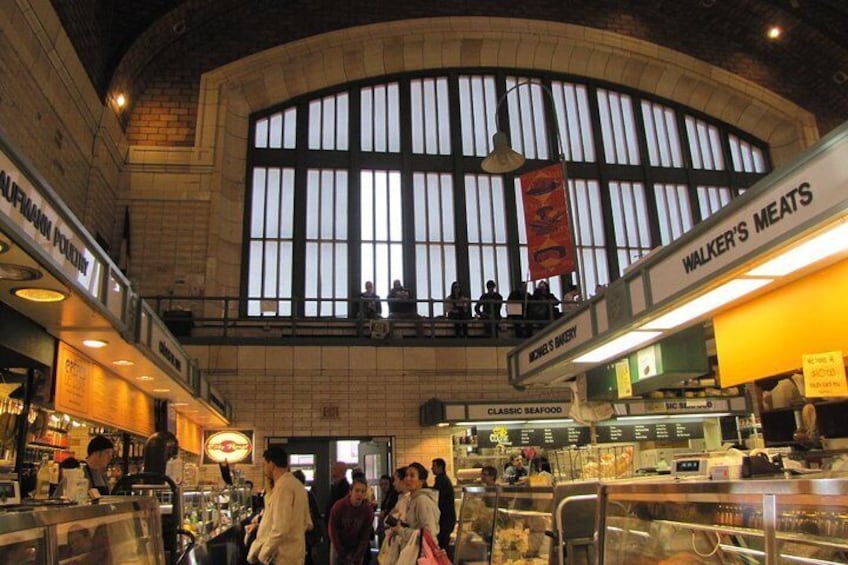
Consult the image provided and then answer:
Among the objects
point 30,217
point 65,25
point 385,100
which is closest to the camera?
point 30,217

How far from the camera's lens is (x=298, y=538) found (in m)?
5.59

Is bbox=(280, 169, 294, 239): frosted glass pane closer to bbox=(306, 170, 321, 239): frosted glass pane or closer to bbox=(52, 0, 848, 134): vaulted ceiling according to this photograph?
bbox=(306, 170, 321, 239): frosted glass pane

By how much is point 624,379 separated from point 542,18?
15.2 metres

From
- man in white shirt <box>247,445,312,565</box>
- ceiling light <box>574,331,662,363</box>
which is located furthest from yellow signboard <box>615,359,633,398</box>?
man in white shirt <box>247,445,312,565</box>

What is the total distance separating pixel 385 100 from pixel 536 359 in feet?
42.8

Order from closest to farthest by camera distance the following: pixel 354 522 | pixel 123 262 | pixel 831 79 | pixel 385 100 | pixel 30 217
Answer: pixel 30 217 → pixel 354 522 → pixel 123 262 → pixel 385 100 → pixel 831 79

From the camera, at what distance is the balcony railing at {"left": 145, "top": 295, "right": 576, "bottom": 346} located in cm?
1450

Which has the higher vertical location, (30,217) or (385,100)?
(385,100)

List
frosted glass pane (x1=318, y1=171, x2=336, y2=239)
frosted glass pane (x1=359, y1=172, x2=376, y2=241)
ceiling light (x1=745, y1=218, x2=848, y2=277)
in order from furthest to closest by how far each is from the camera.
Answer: frosted glass pane (x1=359, y1=172, x2=376, y2=241) → frosted glass pane (x1=318, y1=171, x2=336, y2=239) → ceiling light (x1=745, y1=218, x2=848, y2=277)

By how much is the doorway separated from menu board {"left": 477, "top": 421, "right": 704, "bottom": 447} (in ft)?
6.57

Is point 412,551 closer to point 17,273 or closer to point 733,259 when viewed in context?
point 733,259

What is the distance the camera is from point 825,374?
465cm

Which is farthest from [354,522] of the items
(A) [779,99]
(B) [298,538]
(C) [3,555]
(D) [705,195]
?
(A) [779,99]

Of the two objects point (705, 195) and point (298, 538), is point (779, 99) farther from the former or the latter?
point (298, 538)
